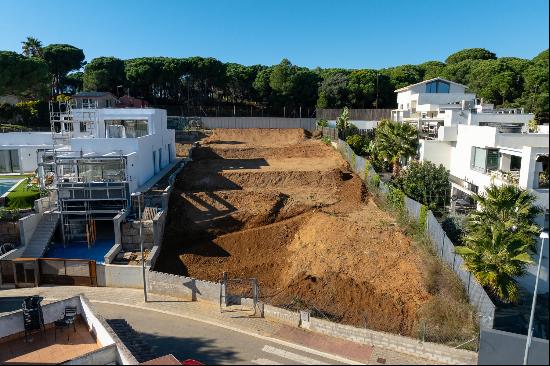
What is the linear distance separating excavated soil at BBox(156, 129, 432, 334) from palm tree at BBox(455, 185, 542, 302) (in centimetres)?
355

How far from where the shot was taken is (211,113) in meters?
77.6

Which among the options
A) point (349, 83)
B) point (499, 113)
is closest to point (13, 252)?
point (499, 113)

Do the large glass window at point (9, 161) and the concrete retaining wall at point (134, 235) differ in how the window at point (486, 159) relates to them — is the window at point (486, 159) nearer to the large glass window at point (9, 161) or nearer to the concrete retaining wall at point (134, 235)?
the concrete retaining wall at point (134, 235)

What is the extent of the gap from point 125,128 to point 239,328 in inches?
957

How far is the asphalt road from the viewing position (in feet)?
49.5

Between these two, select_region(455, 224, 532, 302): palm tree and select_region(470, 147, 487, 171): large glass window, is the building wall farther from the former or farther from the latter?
select_region(455, 224, 532, 302): palm tree

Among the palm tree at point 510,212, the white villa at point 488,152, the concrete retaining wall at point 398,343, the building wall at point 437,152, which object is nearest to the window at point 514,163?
the white villa at point 488,152

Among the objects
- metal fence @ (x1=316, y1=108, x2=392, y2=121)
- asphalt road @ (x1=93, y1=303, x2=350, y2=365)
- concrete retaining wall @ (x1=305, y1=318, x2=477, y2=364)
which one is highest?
metal fence @ (x1=316, y1=108, x2=392, y2=121)

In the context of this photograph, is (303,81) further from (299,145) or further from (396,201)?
(396,201)

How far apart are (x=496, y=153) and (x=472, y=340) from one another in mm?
15438

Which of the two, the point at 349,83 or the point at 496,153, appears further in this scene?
the point at 349,83

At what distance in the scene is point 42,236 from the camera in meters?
27.3

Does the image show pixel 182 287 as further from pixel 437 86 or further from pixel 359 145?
pixel 437 86

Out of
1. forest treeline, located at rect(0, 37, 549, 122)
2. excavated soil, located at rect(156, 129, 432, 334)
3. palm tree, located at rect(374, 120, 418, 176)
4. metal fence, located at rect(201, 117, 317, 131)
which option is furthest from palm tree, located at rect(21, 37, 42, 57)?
palm tree, located at rect(374, 120, 418, 176)
